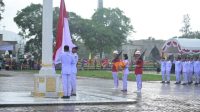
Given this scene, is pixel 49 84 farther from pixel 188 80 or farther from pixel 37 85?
pixel 188 80

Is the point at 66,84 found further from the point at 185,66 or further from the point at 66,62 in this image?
the point at 185,66

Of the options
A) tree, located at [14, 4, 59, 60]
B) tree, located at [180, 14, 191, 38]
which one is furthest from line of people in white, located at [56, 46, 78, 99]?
tree, located at [180, 14, 191, 38]

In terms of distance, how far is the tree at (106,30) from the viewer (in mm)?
67438

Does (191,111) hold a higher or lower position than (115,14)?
lower

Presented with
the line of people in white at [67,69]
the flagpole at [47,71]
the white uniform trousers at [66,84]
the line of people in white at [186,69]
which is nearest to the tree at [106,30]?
the line of people in white at [186,69]

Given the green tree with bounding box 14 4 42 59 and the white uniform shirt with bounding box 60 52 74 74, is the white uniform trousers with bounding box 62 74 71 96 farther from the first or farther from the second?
the green tree with bounding box 14 4 42 59

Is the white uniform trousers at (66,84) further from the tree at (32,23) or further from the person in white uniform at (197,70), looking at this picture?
the tree at (32,23)

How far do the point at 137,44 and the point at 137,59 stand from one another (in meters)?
93.8

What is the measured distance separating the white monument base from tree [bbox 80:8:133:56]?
156 ft

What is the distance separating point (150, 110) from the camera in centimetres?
1384

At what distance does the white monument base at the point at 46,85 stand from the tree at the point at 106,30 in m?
47.7

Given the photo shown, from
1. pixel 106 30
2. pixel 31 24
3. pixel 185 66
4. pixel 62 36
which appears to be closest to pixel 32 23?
pixel 31 24

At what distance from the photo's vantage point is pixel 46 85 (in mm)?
17141

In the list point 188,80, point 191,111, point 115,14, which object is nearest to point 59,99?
point 191,111
